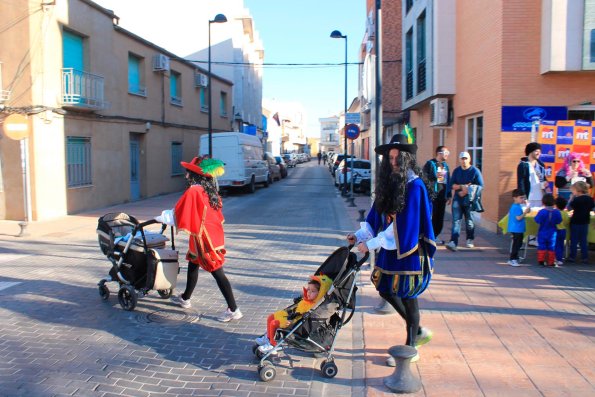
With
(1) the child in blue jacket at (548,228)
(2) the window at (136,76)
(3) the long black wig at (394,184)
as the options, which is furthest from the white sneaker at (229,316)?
(2) the window at (136,76)

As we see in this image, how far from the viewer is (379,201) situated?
13.7ft

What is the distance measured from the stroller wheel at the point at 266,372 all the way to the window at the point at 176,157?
2055 cm

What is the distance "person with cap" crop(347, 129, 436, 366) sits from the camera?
159 inches

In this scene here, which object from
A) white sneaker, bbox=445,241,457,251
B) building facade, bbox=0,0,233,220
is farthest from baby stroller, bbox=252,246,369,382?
building facade, bbox=0,0,233,220

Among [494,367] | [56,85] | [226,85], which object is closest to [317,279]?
[494,367]

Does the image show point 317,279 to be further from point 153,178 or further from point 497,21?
point 153,178

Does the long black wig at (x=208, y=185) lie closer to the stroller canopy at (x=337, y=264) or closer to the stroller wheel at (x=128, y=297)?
the stroller wheel at (x=128, y=297)

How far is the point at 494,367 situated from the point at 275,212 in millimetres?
12224

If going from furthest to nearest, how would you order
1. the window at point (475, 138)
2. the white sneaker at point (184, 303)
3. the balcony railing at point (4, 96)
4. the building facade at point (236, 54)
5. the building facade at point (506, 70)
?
the building facade at point (236, 54)
the balcony railing at point (4, 96)
the window at point (475, 138)
the building facade at point (506, 70)
the white sneaker at point (184, 303)

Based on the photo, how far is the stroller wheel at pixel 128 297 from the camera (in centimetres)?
595

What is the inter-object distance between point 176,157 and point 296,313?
69.8 feet

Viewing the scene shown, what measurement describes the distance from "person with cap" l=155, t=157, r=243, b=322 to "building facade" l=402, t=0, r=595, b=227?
7.21 meters

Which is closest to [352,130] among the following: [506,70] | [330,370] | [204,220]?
[506,70]

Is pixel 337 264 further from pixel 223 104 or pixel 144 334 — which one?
pixel 223 104
